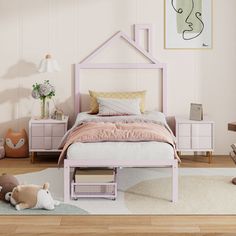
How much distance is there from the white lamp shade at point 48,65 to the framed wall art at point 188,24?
4.16ft

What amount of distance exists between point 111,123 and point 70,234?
1946 millimetres

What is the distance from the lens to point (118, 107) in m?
6.47

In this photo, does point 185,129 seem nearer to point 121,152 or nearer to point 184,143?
point 184,143

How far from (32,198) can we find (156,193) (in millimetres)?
1098

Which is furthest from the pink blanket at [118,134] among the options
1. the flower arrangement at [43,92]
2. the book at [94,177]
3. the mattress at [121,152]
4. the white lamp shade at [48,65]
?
the white lamp shade at [48,65]

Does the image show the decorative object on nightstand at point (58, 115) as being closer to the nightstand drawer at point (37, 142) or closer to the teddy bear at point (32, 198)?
the nightstand drawer at point (37, 142)

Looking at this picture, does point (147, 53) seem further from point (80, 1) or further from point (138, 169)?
point (138, 169)

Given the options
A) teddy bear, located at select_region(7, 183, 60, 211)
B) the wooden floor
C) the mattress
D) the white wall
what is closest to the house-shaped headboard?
the white wall

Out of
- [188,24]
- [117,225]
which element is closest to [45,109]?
[188,24]

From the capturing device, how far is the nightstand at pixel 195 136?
646cm

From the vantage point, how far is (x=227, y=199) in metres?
4.95

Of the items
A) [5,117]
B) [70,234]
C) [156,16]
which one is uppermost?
[156,16]

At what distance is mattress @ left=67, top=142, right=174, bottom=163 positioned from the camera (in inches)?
195

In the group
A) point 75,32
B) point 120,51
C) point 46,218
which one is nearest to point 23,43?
point 75,32
